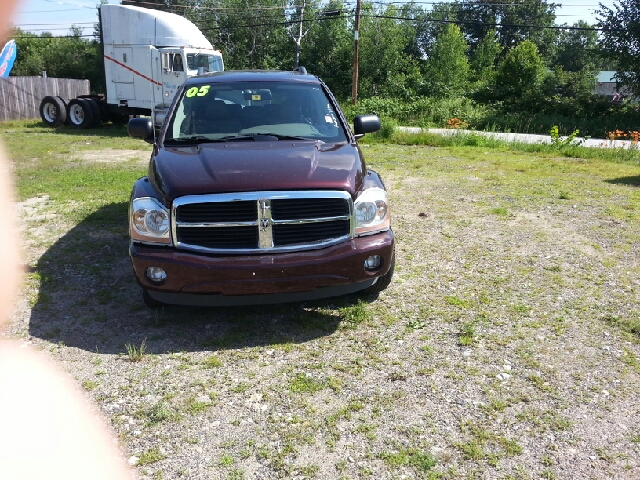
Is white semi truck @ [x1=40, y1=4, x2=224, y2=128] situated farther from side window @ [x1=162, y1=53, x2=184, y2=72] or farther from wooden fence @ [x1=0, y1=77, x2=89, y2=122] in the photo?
wooden fence @ [x1=0, y1=77, x2=89, y2=122]

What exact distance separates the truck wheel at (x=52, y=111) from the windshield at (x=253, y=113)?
17.8m

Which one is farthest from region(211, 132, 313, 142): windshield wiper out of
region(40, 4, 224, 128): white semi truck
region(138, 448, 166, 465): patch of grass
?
region(40, 4, 224, 128): white semi truck

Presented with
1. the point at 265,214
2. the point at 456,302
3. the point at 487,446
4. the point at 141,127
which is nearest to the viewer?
the point at 487,446

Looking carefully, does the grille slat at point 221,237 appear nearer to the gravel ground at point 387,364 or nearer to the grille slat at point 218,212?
the grille slat at point 218,212

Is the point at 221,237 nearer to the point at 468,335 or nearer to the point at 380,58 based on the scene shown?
the point at 468,335

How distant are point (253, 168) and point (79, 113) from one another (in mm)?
19009

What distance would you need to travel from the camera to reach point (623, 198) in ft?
28.6

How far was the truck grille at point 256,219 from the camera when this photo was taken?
3932 millimetres

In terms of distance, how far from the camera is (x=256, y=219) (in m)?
3.94

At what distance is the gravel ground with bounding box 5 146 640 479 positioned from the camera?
2.87 metres

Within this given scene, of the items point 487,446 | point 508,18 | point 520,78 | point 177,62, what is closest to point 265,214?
point 487,446

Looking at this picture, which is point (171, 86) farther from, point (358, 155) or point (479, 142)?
point (358, 155)

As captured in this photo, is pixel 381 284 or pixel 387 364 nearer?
pixel 387 364

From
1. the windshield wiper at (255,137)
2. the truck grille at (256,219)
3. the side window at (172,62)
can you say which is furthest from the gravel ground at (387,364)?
the side window at (172,62)
